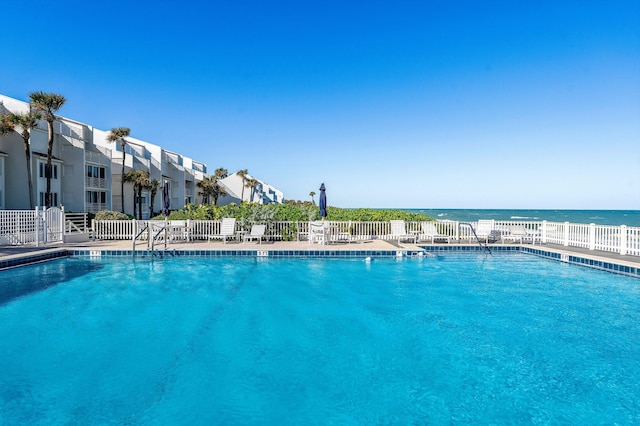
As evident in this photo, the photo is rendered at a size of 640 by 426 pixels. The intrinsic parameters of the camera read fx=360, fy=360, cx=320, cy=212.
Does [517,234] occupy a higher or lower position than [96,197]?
lower

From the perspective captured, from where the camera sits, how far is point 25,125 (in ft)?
61.6

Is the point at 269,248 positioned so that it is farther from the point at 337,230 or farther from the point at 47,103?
the point at 47,103

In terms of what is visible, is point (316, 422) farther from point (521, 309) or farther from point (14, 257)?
point (14, 257)

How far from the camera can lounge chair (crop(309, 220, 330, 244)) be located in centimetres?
1326

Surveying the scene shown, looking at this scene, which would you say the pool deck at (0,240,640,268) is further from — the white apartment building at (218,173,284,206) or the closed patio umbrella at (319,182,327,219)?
the white apartment building at (218,173,284,206)

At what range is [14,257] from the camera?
970cm

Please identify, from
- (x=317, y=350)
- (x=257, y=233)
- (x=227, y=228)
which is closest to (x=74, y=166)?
(x=227, y=228)

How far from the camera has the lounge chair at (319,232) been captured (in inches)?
522

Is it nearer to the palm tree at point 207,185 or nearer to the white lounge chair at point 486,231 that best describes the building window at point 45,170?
the palm tree at point 207,185

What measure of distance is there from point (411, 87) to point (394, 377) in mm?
18449

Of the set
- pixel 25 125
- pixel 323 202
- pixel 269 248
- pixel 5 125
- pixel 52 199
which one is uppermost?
pixel 25 125

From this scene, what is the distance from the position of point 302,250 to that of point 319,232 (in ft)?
5.61

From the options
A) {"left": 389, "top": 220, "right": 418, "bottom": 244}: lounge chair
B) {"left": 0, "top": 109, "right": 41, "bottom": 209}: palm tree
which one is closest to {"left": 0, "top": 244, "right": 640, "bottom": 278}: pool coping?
{"left": 389, "top": 220, "right": 418, "bottom": 244}: lounge chair

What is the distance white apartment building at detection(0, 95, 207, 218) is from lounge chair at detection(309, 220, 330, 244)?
58.0 ft
